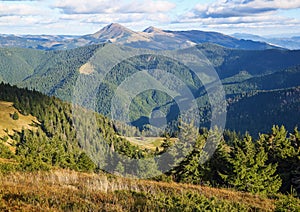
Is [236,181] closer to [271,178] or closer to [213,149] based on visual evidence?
[271,178]

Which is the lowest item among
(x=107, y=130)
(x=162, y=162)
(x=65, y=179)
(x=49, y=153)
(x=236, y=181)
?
(x=107, y=130)

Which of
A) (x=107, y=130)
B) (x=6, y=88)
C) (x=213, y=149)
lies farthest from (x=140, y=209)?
(x=6, y=88)

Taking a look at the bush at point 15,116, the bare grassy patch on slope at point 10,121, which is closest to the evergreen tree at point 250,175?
the bare grassy patch on slope at point 10,121

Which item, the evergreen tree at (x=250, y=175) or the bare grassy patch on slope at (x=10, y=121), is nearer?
the evergreen tree at (x=250, y=175)

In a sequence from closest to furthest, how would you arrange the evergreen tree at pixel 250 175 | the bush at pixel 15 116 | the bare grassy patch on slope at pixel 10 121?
1. the evergreen tree at pixel 250 175
2. the bare grassy patch on slope at pixel 10 121
3. the bush at pixel 15 116

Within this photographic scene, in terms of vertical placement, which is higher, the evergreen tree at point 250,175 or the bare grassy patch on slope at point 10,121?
the evergreen tree at point 250,175

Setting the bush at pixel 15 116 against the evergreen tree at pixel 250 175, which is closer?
the evergreen tree at pixel 250 175

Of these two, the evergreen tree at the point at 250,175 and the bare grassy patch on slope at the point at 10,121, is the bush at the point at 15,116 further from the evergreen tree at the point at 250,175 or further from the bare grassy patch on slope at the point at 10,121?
the evergreen tree at the point at 250,175

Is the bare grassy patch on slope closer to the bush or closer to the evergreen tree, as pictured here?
the bush

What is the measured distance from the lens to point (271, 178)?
34.8 meters

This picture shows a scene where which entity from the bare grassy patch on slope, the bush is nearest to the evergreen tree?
the bare grassy patch on slope

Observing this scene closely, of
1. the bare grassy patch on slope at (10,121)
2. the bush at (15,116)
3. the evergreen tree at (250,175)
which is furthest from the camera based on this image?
the bush at (15,116)

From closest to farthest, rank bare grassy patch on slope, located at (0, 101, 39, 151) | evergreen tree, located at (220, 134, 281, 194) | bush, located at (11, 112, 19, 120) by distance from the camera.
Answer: evergreen tree, located at (220, 134, 281, 194) → bare grassy patch on slope, located at (0, 101, 39, 151) → bush, located at (11, 112, 19, 120)

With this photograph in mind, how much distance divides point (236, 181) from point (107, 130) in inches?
4535
